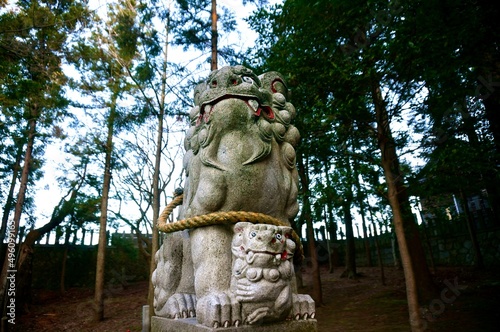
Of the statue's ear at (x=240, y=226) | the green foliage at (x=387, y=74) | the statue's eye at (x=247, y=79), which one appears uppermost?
the green foliage at (x=387, y=74)

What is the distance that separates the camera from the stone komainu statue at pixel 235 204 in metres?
1.69

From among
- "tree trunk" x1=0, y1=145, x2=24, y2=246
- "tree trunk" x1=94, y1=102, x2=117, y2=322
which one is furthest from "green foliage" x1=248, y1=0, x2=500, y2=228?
"tree trunk" x1=0, y1=145, x2=24, y2=246

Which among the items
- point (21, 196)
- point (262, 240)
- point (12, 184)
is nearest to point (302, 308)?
→ point (262, 240)

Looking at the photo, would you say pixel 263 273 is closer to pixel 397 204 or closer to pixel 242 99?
pixel 242 99

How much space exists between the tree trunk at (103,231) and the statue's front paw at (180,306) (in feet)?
28.7

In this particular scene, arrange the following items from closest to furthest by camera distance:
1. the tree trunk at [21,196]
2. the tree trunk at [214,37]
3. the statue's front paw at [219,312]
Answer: the statue's front paw at [219,312] < the tree trunk at [214,37] < the tree trunk at [21,196]

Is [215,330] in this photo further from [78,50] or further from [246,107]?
[78,50]

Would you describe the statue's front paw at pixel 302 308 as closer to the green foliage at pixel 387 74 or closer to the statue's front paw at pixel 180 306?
the statue's front paw at pixel 180 306

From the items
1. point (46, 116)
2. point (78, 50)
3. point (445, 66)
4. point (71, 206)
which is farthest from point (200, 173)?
point (71, 206)

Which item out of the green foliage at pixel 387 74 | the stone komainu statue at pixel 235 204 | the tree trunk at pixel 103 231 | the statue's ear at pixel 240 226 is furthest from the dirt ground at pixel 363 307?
the statue's ear at pixel 240 226

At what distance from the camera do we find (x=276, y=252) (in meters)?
1.73

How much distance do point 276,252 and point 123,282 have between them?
46.5 ft

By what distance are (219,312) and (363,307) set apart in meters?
7.22

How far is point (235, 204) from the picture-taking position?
205cm
